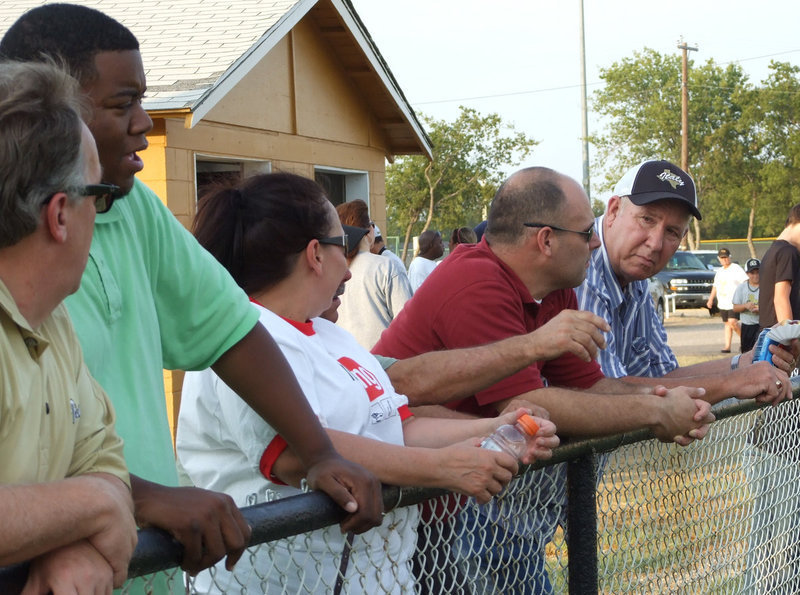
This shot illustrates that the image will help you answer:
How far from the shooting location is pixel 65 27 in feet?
6.42

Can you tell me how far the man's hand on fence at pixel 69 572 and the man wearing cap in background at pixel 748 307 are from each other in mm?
9429

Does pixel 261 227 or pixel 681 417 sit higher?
pixel 261 227

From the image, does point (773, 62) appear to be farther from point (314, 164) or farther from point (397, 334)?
point (397, 334)

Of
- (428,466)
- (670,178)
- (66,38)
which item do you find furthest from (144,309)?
(670,178)

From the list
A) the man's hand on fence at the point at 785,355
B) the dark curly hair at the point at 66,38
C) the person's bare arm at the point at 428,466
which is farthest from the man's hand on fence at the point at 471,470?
the man's hand on fence at the point at 785,355

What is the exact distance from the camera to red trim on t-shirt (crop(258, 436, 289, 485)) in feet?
6.81

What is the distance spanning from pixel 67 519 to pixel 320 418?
→ 95 centimetres

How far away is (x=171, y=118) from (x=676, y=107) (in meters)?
54.7

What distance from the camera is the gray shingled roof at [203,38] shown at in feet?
26.2

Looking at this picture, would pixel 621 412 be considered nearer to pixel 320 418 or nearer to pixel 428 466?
pixel 428 466

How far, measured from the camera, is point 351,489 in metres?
1.86

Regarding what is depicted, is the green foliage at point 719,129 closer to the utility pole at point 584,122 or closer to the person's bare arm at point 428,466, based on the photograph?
the utility pole at point 584,122

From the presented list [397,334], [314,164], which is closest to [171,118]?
[314,164]

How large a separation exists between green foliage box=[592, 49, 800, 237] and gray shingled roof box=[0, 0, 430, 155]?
157ft
